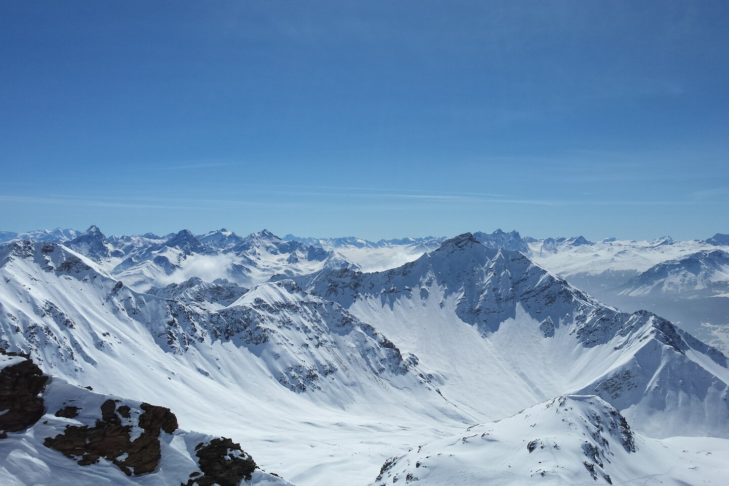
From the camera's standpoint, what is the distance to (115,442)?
62.3 metres

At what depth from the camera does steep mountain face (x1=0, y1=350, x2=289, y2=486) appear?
Answer: 56.9 meters

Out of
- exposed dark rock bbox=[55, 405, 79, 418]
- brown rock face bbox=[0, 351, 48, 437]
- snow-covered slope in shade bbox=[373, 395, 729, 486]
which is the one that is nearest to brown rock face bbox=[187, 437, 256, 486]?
exposed dark rock bbox=[55, 405, 79, 418]

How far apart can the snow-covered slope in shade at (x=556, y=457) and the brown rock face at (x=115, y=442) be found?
66.5 meters

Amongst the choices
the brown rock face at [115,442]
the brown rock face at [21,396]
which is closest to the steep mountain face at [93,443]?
the brown rock face at [21,396]

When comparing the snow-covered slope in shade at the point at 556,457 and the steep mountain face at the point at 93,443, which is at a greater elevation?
the steep mountain face at the point at 93,443

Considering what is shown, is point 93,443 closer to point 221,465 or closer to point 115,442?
point 115,442

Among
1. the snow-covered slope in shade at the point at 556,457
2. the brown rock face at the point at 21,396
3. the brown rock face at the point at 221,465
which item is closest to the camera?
the brown rock face at the point at 21,396

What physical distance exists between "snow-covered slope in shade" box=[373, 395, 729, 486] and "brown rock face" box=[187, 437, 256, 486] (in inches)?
2246

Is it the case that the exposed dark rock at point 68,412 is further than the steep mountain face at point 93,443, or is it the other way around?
the exposed dark rock at point 68,412

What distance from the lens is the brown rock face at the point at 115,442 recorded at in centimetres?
5956

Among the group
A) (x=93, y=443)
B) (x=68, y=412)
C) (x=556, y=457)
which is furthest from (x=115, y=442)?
(x=556, y=457)

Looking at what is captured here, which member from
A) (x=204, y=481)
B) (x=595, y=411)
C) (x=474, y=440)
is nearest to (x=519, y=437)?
(x=474, y=440)

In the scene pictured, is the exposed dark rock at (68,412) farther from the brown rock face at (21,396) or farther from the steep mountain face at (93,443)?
the brown rock face at (21,396)

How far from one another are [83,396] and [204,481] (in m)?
18.3
